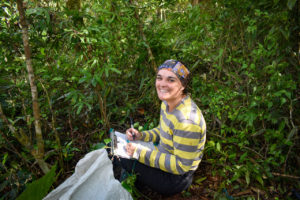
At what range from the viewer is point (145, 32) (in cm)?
228

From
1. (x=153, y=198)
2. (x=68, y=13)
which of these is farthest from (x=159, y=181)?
(x=68, y=13)

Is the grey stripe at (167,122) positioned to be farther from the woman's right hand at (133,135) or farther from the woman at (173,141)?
the woman's right hand at (133,135)

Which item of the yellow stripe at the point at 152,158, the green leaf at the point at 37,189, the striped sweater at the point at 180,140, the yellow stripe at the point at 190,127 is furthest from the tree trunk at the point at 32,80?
the yellow stripe at the point at 190,127

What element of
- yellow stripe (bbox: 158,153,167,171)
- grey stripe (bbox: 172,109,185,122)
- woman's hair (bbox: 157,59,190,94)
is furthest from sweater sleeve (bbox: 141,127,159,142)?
woman's hair (bbox: 157,59,190,94)

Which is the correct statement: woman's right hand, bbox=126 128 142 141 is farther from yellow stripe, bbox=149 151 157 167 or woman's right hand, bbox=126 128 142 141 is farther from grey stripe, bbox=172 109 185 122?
grey stripe, bbox=172 109 185 122

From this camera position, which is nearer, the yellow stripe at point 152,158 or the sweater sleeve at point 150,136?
the yellow stripe at point 152,158

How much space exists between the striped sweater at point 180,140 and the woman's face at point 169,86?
4.0 inches

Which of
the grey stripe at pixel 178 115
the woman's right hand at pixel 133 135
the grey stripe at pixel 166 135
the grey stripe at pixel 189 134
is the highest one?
the grey stripe at pixel 178 115

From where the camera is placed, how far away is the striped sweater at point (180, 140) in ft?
4.90

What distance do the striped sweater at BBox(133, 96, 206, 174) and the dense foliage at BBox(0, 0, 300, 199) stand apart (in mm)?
426

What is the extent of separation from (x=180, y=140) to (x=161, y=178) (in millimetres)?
462

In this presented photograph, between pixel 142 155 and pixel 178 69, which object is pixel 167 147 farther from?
pixel 178 69

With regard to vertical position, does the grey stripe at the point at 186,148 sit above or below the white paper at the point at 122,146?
above

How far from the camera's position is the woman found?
1.51 metres
